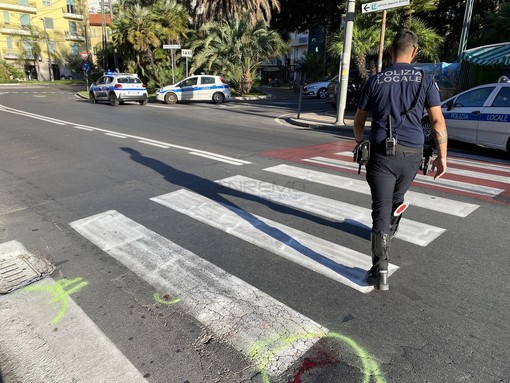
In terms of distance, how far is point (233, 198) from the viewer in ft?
17.3

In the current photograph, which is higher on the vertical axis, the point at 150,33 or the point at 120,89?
the point at 150,33

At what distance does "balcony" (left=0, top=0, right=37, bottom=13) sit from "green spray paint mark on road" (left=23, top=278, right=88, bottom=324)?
68.7 metres

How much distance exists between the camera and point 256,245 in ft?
12.5

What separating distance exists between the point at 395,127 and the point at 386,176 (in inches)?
14.9

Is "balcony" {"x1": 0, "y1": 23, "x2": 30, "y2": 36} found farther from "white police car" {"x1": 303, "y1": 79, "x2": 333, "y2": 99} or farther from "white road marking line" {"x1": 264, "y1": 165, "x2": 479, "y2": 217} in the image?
"white road marking line" {"x1": 264, "y1": 165, "x2": 479, "y2": 217}

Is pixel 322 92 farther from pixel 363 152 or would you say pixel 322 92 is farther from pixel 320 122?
pixel 363 152

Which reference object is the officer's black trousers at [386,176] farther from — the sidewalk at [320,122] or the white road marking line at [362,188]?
the sidewalk at [320,122]

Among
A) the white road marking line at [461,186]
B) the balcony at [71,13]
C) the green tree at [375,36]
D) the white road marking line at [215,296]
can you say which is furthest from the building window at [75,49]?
the white road marking line at [461,186]

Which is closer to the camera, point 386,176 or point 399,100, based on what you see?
point 399,100

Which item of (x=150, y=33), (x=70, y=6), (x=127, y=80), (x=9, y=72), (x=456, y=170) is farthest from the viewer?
(x=70, y=6)

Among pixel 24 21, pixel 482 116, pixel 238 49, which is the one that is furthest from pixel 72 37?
pixel 482 116

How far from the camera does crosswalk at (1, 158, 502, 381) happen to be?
8.21 ft

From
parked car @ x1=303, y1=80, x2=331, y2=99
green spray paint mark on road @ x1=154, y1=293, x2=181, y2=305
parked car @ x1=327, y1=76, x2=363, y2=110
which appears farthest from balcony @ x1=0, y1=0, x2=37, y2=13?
green spray paint mark on road @ x1=154, y1=293, x2=181, y2=305

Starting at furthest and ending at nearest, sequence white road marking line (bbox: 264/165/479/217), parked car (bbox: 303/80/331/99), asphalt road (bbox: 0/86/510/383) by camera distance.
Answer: parked car (bbox: 303/80/331/99), white road marking line (bbox: 264/165/479/217), asphalt road (bbox: 0/86/510/383)
